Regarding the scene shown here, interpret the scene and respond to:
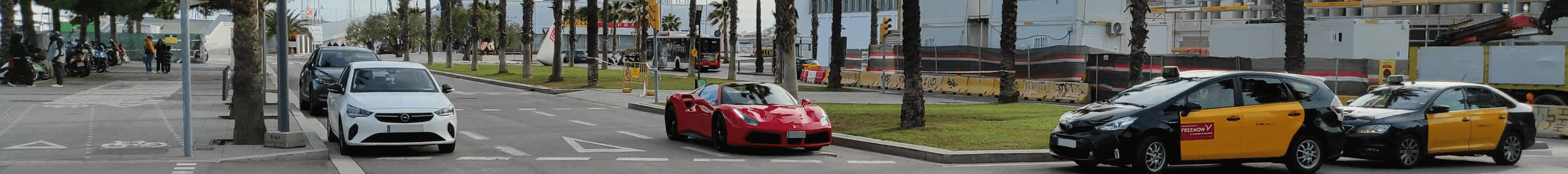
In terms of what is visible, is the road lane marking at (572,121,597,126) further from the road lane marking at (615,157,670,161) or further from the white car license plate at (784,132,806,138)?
the white car license plate at (784,132,806,138)

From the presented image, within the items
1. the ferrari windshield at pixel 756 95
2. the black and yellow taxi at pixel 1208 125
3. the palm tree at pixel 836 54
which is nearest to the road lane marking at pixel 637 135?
the ferrari windshield at pixel 756 95

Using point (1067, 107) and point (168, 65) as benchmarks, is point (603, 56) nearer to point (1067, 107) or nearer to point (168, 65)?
point (168, 65)

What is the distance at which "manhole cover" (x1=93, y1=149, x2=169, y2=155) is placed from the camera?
14031mm

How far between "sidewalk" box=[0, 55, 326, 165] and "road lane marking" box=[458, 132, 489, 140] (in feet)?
6.82

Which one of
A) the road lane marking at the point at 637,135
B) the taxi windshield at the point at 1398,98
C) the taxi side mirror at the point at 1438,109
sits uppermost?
the taxi windshield at the point at 1398,98

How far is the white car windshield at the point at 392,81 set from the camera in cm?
1587

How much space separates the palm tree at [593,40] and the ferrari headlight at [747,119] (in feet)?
68.3

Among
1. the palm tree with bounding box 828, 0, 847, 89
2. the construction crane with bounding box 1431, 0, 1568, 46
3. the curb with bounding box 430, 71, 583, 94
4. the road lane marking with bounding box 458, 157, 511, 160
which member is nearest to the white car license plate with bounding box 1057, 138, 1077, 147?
the road lane marking with bounding box 458, 157, 511, 160

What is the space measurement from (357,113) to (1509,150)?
11.7m

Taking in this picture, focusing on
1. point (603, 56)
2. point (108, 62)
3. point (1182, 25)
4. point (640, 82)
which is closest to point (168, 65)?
point (108, 62)

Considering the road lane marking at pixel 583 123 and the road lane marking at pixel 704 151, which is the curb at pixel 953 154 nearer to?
the road lane marking at pixel 704 151

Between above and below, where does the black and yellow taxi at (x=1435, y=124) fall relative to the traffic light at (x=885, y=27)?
below

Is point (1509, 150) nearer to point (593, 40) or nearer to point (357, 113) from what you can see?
point (357, 113)

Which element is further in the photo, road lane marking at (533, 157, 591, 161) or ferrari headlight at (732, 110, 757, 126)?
ferrari headlight at (732, 110, 757, 126)
